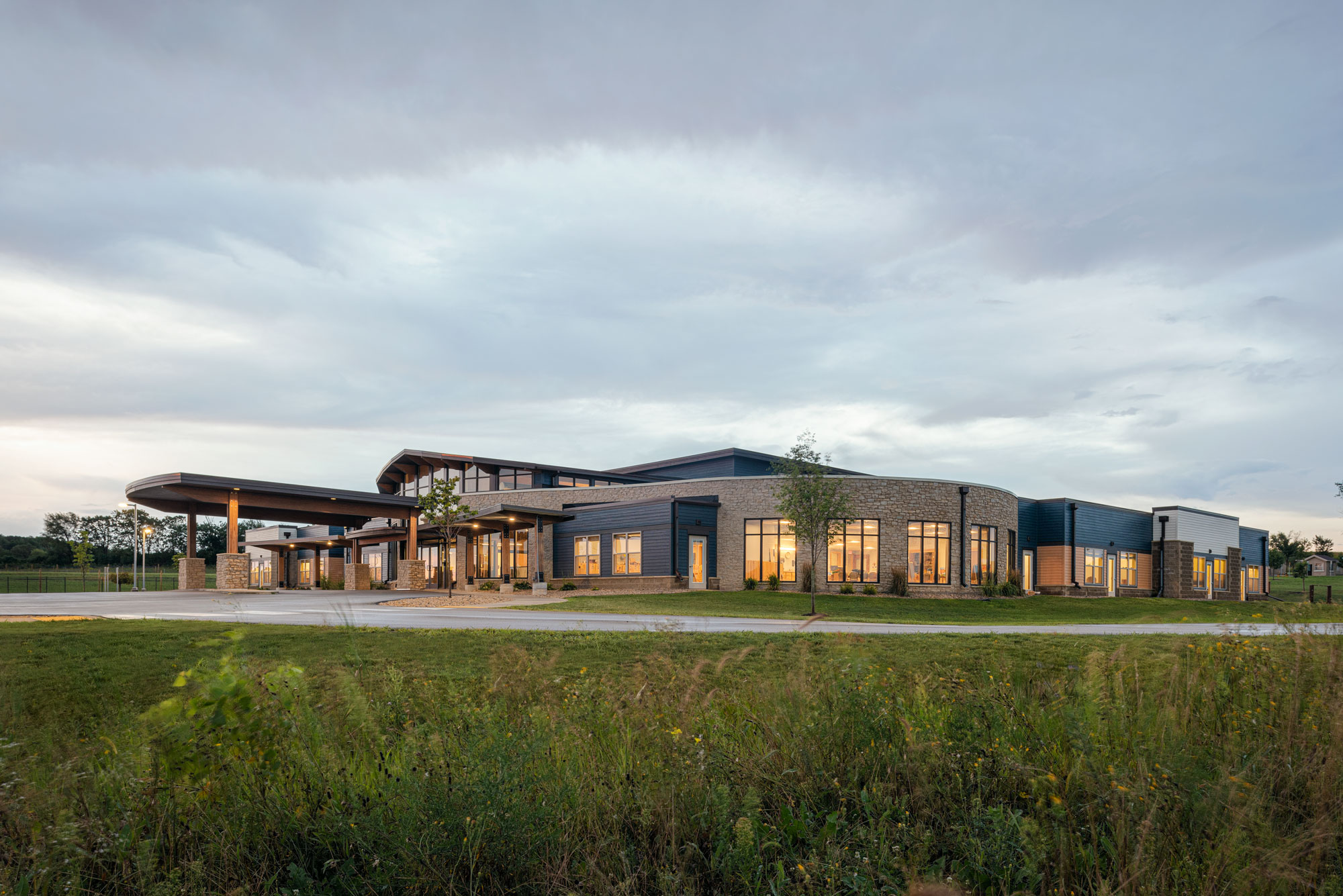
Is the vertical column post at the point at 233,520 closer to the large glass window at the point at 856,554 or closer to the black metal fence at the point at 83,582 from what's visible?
the black metal fence at the point at 83,582

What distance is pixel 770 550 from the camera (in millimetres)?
36844

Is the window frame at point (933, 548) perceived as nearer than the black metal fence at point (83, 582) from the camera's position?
Yes

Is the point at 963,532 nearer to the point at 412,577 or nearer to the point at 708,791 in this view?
the point at 412,577

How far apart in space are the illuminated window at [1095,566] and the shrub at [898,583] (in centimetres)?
1576

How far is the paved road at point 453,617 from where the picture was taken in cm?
1501

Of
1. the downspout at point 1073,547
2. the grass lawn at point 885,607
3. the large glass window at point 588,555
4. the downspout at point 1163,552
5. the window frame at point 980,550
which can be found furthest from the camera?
the downspout at point 1163,552

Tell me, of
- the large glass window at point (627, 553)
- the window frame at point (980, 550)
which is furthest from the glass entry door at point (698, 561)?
the window frame at point (980, 550)

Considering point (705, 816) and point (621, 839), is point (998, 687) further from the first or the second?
point (621, 839)

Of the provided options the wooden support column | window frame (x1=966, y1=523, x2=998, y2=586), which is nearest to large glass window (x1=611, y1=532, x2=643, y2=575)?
window frame (x1=966, y1=523, x2=998, y2=586)

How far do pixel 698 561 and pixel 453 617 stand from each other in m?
18.2

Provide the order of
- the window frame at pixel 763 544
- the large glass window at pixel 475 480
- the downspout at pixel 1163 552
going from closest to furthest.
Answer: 1. the window frame at pixel 763 544
2. the downspout at pixel 1163 552
3. the large glass window at pixel 475 480

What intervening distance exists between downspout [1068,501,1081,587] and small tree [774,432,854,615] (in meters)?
18.8

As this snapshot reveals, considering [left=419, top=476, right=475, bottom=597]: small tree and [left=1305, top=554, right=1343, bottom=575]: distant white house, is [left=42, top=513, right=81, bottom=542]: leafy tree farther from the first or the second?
[left=1305, top=554, right=1343, bottom=575]: distant white house

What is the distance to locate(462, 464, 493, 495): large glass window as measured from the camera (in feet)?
158
